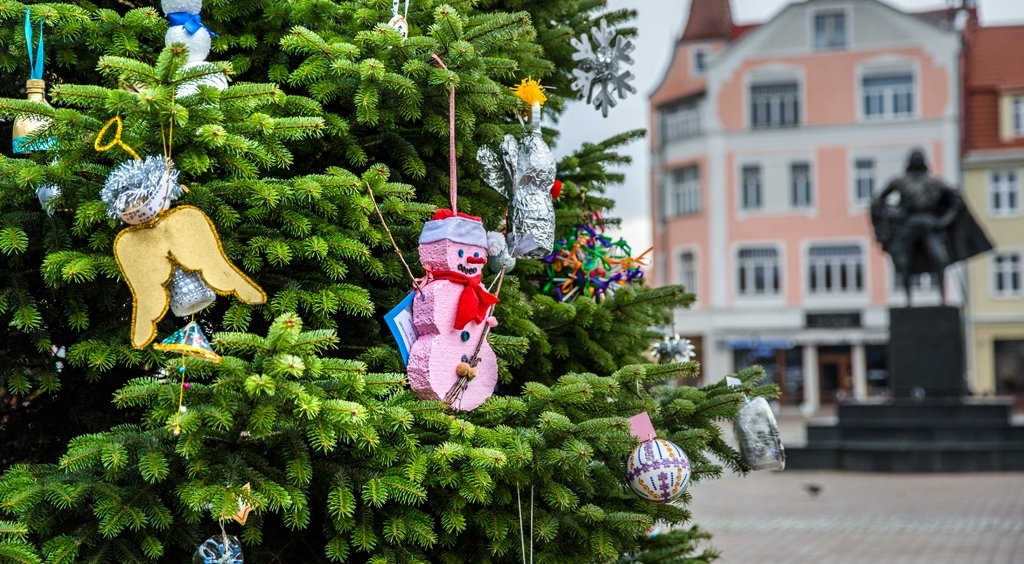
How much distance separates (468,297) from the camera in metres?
3.02

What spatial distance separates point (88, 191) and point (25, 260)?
0.35m

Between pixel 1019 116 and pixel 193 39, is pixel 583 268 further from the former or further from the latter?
pixel 1019 116

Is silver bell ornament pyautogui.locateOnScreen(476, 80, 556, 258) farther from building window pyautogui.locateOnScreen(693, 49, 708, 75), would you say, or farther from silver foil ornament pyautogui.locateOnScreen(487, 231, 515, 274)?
building window pyautogui.locateOnScreen(693, 49, 708, 75)

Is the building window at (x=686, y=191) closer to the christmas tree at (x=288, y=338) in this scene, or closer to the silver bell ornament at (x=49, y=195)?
the christmas tree at (x=288, y=338)

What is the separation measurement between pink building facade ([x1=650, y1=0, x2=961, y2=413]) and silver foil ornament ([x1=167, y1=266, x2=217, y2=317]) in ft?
106

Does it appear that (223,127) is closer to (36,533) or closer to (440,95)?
(440,95)

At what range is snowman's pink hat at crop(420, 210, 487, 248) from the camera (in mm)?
2984

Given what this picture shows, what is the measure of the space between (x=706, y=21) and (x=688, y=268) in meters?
7.92

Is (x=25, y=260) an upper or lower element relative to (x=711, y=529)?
upper

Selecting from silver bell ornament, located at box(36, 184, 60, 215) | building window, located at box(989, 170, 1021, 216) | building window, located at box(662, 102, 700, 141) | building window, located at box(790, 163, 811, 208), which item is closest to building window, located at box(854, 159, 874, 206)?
building window, located at box(790, 163, 811, 208)

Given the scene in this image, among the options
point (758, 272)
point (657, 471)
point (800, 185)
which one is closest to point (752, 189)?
point (800, 185)

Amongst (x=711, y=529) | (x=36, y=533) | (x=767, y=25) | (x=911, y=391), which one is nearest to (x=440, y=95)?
(x=36, y=533)

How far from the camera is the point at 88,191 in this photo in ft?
9.07

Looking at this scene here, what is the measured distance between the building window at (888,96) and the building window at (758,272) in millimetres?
5079
